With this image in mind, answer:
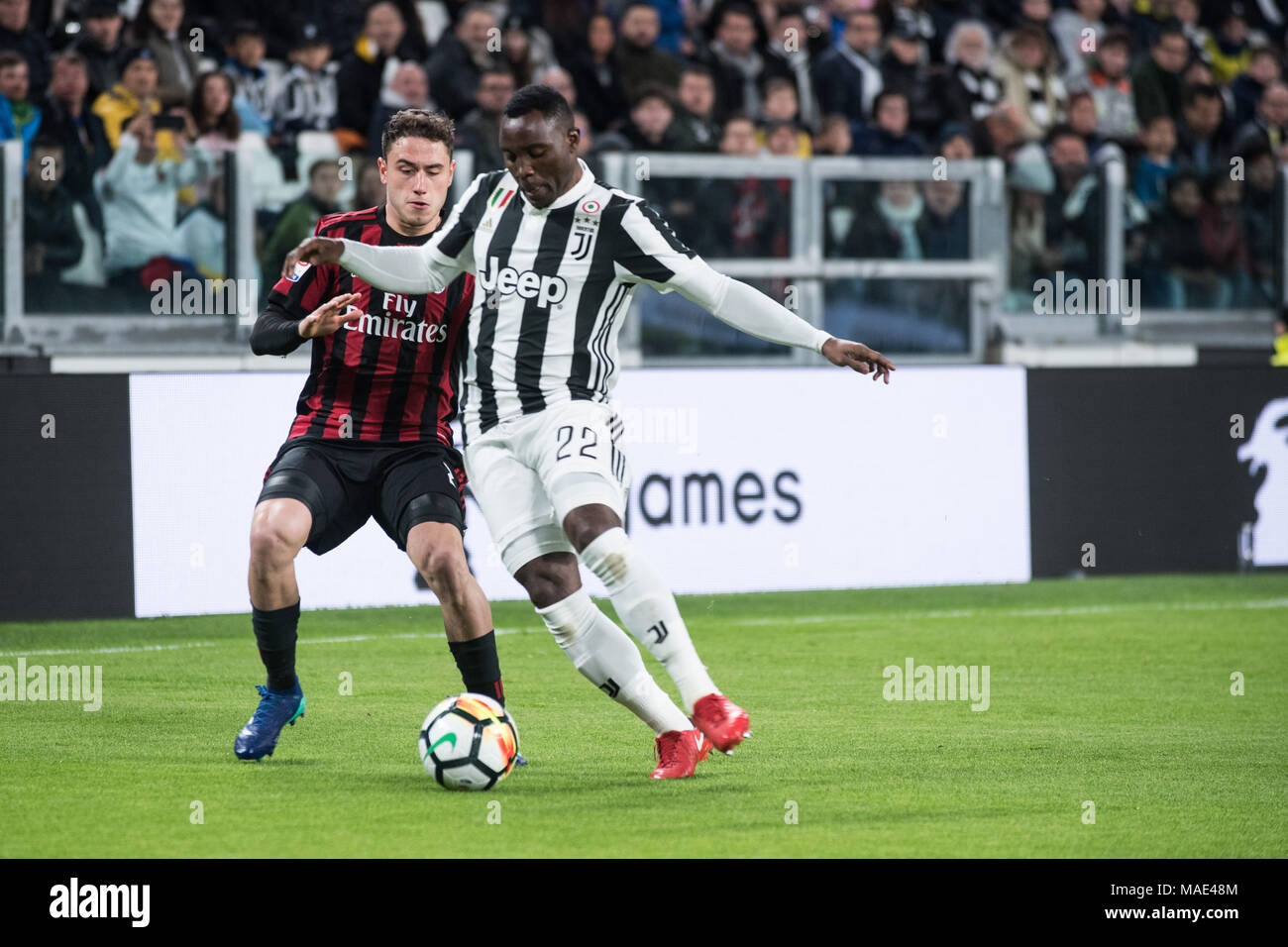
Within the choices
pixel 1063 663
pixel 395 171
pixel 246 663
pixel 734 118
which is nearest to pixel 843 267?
pixel 734 118

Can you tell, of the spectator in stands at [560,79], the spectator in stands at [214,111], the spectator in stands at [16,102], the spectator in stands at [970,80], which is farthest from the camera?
the spectator in stands at [970,80]

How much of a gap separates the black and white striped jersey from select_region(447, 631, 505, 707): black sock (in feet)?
2.30

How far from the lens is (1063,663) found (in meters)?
8.91

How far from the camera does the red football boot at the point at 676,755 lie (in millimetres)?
5941

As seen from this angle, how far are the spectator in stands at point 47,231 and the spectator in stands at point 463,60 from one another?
282 cm

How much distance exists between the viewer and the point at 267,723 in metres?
6.28

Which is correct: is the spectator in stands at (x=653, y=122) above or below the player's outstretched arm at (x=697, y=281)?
above

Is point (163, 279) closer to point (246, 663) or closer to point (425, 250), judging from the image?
point (246, 663)

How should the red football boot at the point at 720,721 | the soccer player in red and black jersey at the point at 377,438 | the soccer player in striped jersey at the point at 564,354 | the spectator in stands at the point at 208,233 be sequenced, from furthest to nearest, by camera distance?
the spectator in stands at the point at 208,233 < the soccer player in red and black jersey at the point at 377,438 < the soccer player in striped jersey at the point at 564,354 < the red football boot at the point at 720,721

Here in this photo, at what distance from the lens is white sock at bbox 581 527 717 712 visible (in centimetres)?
564

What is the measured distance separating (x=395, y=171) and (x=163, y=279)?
473 cm

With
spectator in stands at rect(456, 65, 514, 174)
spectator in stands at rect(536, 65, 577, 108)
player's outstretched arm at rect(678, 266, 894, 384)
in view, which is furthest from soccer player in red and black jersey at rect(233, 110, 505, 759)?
spectator in stands at rect(536, 65, 577, 108)

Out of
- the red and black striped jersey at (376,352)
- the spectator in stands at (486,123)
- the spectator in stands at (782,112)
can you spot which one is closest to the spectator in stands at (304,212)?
the spectator in stands at (486,123)

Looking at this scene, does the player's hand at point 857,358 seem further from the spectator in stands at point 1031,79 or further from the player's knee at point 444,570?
the spectator in stands at point 1031,79
